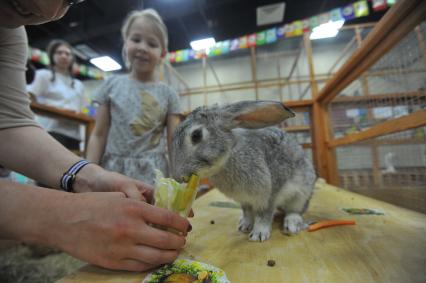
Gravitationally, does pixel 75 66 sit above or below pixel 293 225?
above

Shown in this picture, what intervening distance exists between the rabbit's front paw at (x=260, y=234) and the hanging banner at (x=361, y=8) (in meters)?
4.65

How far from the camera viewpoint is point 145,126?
1544 millimetres

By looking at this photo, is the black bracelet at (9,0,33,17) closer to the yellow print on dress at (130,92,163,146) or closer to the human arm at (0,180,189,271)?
the human arm at (0,180,189,271)

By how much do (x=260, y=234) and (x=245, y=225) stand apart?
0.12 m

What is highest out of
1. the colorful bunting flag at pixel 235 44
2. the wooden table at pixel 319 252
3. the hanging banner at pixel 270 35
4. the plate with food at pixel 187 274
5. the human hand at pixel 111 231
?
the hanging banner at pixel 270 35

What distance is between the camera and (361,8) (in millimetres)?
4324

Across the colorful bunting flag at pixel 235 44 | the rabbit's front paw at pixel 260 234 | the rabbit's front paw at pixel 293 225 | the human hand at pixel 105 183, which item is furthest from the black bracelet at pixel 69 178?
the colorful bunting flag at pixel 235 44

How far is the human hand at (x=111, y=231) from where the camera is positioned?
51cm

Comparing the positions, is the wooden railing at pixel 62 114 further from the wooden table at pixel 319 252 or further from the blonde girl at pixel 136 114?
the wooden table at pixel 319 252

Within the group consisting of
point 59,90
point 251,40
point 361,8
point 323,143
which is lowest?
point 323,143

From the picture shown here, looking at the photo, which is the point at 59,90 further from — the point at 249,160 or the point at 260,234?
the point at 260,234

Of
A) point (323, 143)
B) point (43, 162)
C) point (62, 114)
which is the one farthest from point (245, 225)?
point (62, 114)

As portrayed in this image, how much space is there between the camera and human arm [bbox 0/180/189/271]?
1.59ft

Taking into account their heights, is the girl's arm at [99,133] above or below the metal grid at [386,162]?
above
